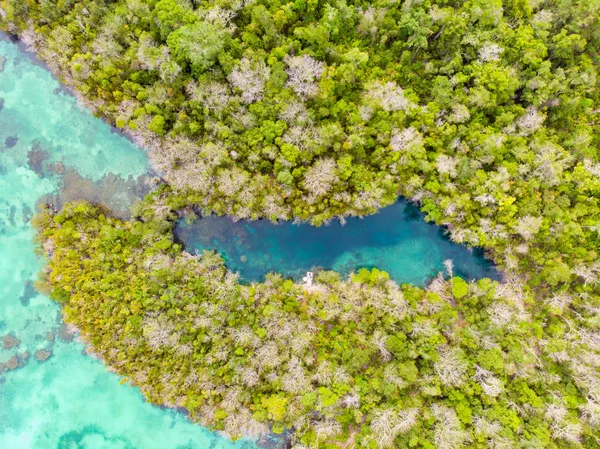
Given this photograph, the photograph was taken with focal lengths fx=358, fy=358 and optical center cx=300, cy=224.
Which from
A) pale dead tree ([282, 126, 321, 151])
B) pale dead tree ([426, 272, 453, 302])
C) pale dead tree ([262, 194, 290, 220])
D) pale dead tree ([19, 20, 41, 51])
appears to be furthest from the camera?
pale dead tree ([426, 272, 453, 302])

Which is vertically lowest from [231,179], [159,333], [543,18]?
[159,333]

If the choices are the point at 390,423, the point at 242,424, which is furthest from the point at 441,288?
the point at 242,424

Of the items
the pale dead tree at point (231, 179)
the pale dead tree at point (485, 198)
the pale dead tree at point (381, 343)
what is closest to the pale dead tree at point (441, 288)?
the pale dead tree at point (381, 343)

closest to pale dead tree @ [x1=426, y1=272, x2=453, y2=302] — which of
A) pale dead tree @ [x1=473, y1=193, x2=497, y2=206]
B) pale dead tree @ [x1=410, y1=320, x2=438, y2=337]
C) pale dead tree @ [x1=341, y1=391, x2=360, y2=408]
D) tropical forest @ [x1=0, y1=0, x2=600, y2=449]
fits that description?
tropical forest @ [x1=0, y1=0, x2=600, y2=449]

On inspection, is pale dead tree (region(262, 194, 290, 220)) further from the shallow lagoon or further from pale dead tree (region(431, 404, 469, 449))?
pale dead tree (region(431, 404, 469, 449))

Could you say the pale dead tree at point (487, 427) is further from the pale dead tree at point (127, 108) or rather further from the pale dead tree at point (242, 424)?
the pale dead tree at point (127, 108)

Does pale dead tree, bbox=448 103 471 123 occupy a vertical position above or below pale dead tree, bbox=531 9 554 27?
below

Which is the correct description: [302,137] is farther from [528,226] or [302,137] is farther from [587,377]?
[587,377]
